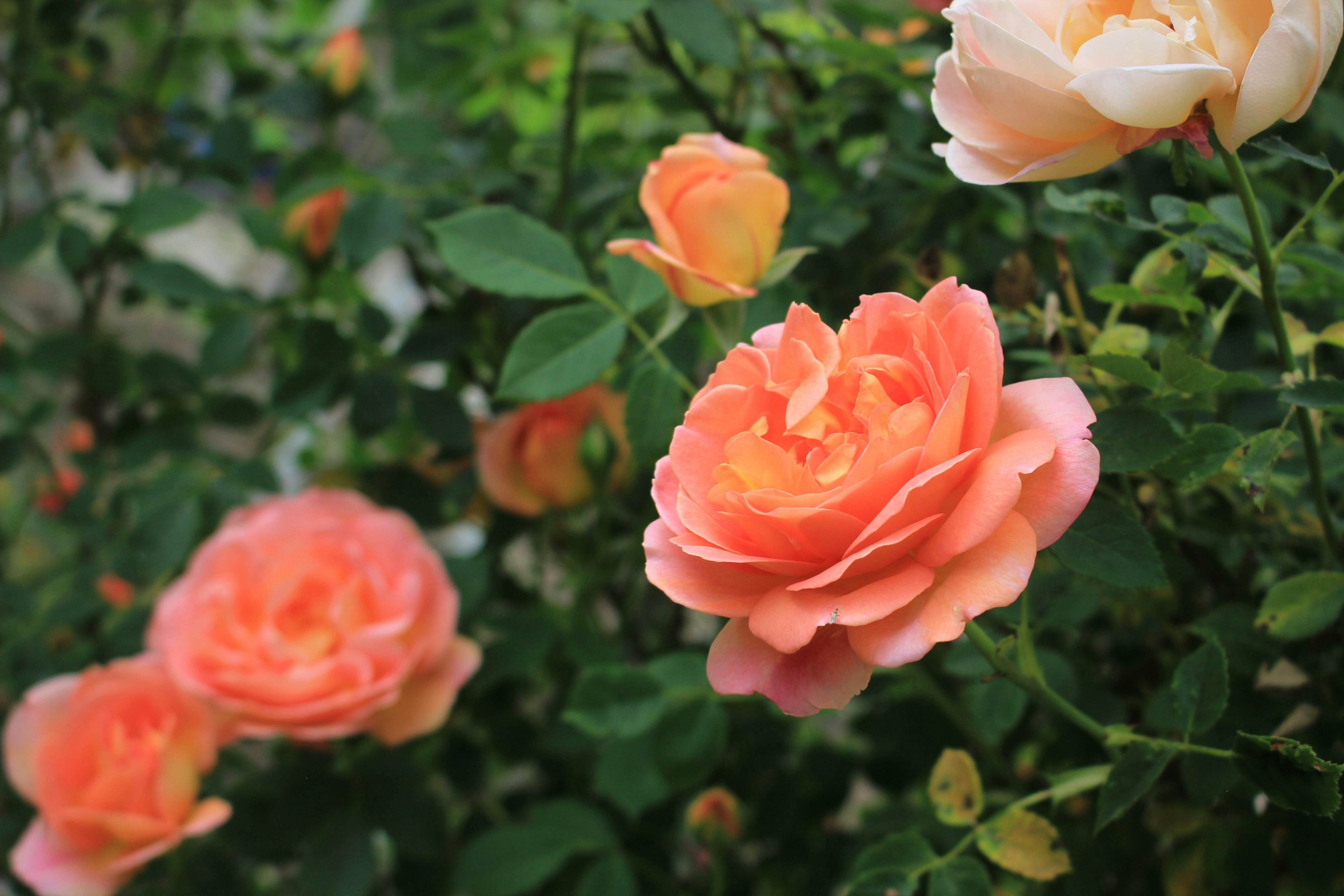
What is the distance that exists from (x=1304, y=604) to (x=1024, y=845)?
132 millimetres

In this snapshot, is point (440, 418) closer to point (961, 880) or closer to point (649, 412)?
point (649, 412)

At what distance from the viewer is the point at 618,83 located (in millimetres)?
682

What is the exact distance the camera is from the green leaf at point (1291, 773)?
9.3 inches

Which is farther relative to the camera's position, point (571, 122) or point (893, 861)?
point (571, 122)

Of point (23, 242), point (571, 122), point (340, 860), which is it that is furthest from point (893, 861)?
point (23, 242)

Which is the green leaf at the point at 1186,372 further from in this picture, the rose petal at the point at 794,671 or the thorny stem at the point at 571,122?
the thorny stem at the point at 571,122

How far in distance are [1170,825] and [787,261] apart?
11.7 inches

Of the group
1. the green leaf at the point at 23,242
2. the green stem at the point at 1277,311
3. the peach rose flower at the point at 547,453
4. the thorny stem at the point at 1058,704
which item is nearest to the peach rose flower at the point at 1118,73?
the green stem at the point at 1277,311

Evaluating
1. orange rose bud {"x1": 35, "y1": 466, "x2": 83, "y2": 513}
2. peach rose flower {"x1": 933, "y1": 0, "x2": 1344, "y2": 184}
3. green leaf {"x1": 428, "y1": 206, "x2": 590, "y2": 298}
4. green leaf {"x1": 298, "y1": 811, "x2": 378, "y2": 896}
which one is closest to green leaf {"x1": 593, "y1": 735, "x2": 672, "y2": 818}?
green leaf {"x1": 298, "y1": 811, "x2": 378, "y2": 896}

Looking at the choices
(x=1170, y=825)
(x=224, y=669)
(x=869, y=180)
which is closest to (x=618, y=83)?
(x=869, y=180)

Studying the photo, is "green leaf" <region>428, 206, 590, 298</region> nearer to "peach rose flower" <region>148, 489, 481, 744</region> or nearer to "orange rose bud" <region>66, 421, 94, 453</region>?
"peach rose flower" <region>148, 489, 481, 744</region>

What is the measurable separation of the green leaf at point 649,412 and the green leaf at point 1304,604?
236 millimetres

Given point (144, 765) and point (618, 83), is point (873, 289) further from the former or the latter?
point (144, 765)

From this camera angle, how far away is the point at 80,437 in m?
0.94
